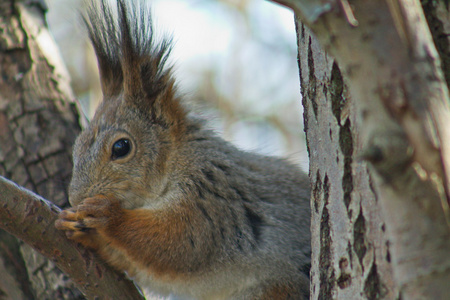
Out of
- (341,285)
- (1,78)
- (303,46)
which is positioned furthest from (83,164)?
(341,285)

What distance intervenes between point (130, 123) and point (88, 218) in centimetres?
61

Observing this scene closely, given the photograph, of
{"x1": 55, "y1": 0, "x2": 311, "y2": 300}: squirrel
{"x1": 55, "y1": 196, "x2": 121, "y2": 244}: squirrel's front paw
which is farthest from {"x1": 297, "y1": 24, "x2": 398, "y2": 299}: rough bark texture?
{"x1": 55, "y1": 196, "x2": 121, "y2": 244}: squirrel's front paw

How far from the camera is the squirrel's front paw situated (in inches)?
77.9

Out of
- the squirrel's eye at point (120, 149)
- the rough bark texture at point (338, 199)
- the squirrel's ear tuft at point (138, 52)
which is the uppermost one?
the squirrel's ear tuft at point (138, 52)

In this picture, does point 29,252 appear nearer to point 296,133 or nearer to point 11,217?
point 11,217

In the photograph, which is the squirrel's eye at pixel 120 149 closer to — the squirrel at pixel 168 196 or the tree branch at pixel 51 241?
the squirrel at pixel 168 196

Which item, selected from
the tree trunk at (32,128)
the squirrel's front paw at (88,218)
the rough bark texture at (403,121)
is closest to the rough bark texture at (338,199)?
the rough bark texture at (403,121)

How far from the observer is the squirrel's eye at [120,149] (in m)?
2.46

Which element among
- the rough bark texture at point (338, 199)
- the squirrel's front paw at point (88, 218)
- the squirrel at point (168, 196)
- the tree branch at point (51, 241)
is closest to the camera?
the rough bark texture at point (338, 199)

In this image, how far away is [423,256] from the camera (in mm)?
859

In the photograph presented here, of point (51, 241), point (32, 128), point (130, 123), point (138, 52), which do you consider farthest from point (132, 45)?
point (51, 241)

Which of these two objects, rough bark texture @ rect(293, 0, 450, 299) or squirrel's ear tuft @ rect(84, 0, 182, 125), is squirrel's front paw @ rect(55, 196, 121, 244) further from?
rough bark texture @ rect(293, 0, 450, 299)

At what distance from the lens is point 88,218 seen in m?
2.12

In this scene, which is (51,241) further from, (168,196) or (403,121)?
(403,121)
